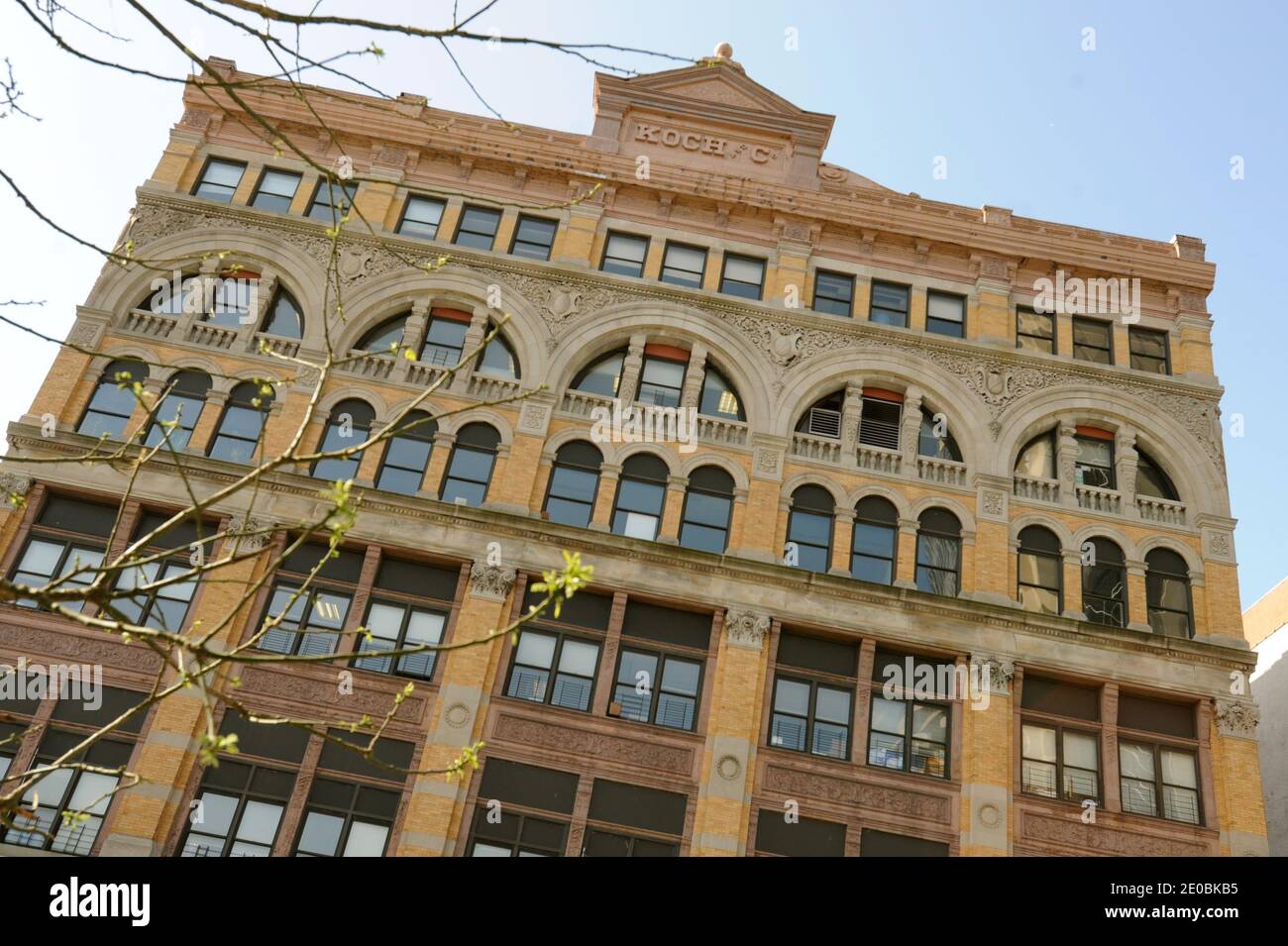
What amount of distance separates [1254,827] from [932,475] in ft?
29.7

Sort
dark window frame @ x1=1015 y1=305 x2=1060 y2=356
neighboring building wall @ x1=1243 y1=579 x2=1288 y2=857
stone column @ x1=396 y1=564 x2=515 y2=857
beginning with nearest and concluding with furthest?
1. stone column @ x1=396 y1=564 x2=515 y2=857
2. dark window frame @ x1=1015 y1=305 x2=1060 y2=356
3. neighboring building wall @ x1=1243 y1=579 x2=1288 y2=857

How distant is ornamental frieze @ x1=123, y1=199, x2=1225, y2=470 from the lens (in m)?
25.5

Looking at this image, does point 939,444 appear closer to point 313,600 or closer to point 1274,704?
point 1274,704

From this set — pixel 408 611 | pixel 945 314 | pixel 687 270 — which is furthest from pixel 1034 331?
pixel 408 611

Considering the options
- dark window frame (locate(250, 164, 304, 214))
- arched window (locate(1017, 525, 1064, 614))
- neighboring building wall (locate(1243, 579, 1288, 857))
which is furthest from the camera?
neighboring building wall (locate(1243, 579, 1288, 857))

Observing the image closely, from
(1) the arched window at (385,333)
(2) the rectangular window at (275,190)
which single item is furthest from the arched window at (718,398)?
(2) the rectangular window at (275,190)

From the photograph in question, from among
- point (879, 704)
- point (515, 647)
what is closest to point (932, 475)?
point (879, 704)

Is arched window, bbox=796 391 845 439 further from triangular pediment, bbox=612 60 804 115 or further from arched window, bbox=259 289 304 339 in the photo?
arched window, bbox=259 289 304 339

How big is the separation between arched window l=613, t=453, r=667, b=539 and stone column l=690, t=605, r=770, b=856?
267cm

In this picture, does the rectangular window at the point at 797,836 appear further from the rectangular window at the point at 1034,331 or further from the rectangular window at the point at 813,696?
the rectangular window at the point at 1034,331

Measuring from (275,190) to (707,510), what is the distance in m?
13.3

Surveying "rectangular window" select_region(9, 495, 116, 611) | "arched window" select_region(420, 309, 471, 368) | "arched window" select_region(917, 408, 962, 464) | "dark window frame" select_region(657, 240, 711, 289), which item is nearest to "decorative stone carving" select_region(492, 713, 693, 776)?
"arched window" select_region(420, 309, 471, 368)

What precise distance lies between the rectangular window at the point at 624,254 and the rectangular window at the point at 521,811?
1207cm

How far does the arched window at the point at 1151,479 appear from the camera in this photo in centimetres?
2514
